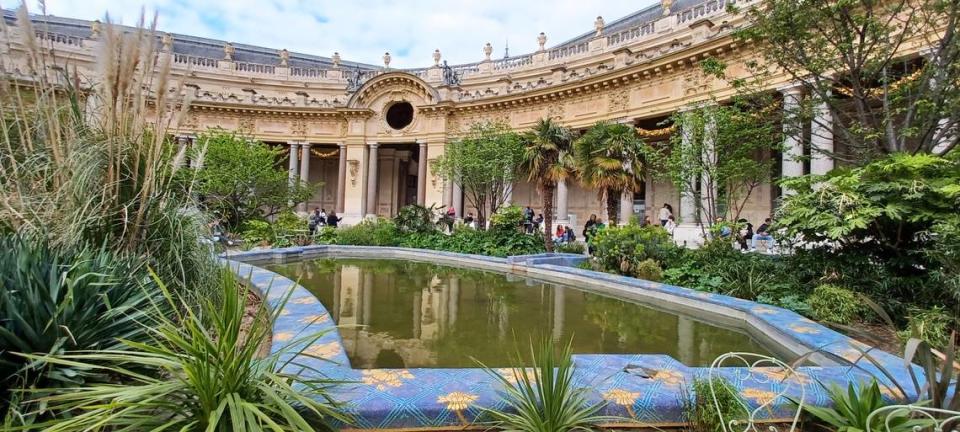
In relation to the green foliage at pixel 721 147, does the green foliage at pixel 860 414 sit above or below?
below

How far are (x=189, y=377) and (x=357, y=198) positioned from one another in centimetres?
2477

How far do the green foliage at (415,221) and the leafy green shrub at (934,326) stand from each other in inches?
511

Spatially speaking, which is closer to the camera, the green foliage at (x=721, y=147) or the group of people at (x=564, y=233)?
the green foliage at (x=721, y=147)

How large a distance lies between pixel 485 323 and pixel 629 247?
520 centimetres

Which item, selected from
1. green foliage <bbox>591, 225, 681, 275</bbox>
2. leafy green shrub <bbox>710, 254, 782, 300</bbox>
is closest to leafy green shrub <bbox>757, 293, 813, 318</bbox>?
leafy green shrub <bbox>710, 254, 782, 300</bbox>

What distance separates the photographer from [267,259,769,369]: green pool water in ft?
13.5

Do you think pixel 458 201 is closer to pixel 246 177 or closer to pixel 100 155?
pixel 246 177

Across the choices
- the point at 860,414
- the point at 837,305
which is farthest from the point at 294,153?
the point at 860,414

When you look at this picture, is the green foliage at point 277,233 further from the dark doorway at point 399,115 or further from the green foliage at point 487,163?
the dark doorway at point 399,115

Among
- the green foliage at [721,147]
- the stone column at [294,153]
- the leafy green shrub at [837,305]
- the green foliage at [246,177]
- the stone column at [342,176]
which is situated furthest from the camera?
the stone column at [342,176]

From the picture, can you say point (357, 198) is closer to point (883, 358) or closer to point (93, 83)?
point (93, 83)

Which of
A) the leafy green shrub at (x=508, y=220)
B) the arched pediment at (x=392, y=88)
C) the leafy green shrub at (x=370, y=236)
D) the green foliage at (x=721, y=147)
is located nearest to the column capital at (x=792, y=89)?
the green foliage at (x=721, y=147)

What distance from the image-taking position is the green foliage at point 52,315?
1.79m

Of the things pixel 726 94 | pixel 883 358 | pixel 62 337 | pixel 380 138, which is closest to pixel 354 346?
pixel 62 337
